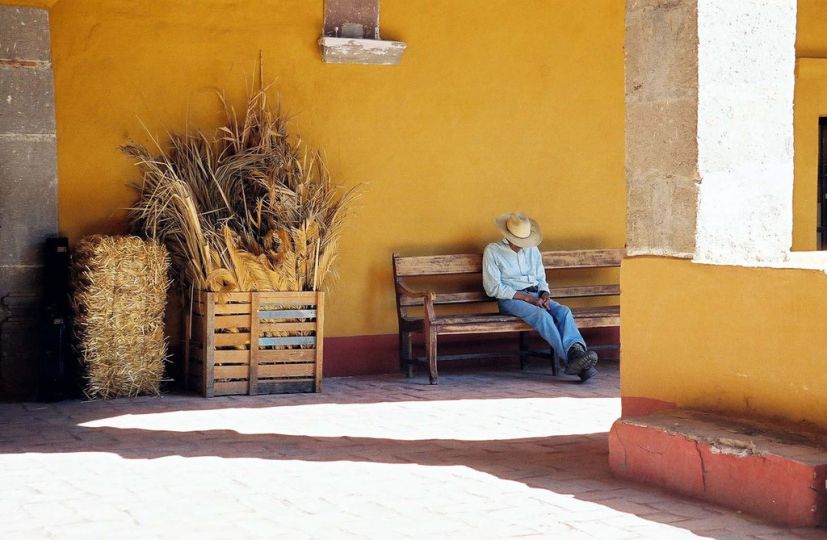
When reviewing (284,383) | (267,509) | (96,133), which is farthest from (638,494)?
(96,133)

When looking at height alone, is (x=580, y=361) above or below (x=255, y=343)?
below

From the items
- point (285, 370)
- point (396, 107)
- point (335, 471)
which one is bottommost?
point (335, 471)

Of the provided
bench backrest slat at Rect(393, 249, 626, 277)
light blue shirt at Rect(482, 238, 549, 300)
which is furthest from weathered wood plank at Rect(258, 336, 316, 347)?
light blue shirt at Rect(482, 238, 549, 300)

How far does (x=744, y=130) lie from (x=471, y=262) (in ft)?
12.3

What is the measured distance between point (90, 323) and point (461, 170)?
309cm

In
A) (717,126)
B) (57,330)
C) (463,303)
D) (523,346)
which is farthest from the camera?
(523,346)

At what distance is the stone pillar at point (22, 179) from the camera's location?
7020 mm

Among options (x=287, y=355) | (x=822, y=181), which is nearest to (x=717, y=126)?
(x=287, y=355)

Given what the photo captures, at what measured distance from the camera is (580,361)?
7.60m

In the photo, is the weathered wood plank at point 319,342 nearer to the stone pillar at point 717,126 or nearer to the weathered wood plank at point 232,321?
the weathered wood plank at point 232,321

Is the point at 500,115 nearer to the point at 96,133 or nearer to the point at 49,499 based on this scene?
the point at 96,133

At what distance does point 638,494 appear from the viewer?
4.40 meters

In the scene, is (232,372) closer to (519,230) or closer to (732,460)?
(519,230)

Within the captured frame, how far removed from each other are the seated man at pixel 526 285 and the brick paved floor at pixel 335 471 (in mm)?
680
